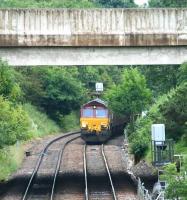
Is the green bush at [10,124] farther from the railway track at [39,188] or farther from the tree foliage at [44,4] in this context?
the tree foliage at [44,4]

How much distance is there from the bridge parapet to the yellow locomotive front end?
20.5m

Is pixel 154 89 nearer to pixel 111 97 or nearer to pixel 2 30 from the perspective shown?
pixel 111 97

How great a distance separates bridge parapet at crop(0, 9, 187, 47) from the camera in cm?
3669

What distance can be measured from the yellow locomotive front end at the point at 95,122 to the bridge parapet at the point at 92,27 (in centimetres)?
2045

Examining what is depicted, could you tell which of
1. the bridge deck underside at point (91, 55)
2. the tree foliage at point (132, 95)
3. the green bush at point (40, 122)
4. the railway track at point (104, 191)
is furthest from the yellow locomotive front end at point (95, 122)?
the bridge deck underside at point (91, 55)

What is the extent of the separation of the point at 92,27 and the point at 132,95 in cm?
1989

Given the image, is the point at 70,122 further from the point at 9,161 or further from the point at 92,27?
the point at 92,27

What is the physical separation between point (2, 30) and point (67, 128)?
4058 centimetres

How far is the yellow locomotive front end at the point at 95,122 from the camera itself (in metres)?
57.2

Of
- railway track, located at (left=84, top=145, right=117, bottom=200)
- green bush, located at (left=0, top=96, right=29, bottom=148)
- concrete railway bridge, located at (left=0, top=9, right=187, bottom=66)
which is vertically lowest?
railway track, located at (left=84, top=145, right=117, bottom=200)

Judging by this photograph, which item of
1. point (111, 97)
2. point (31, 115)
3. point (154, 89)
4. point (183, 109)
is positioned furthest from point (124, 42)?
point (154, 89)

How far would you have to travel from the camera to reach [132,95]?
56.5m

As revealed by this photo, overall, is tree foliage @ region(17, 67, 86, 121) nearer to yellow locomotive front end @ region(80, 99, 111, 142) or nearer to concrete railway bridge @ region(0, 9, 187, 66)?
yellow locomotive front end @ region(80, 99, 111, 142)

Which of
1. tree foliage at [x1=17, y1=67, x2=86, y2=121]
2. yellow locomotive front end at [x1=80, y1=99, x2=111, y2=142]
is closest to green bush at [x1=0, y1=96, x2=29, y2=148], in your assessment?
yellow locomotive front end at [x1=80, y1=99, x2=111, y2=142]
